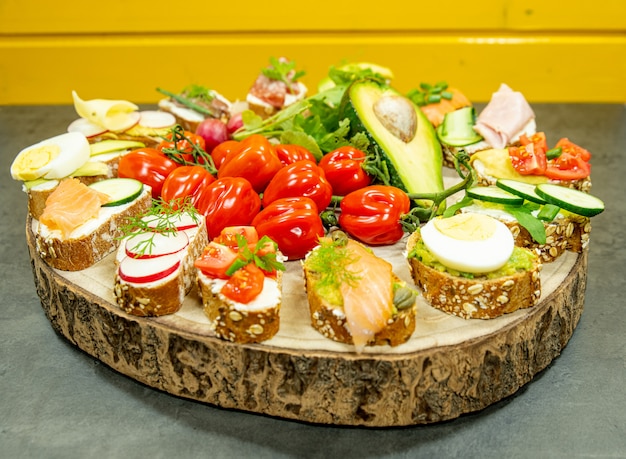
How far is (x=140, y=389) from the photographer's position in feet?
10.2

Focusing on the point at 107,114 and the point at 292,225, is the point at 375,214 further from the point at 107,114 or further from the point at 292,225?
the point at 107,114

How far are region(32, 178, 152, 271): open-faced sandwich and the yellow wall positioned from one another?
9.97 ft

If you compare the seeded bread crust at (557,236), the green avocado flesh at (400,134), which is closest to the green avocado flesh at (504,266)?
the seeded bread crust at (557,236)

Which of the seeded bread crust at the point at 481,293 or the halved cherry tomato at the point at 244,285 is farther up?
the halved cherry tomato at the point at 244,285

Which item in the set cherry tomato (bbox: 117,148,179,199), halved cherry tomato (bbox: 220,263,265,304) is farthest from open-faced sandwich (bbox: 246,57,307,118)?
halved cherry tomato (bbox: 220,263,265,304)

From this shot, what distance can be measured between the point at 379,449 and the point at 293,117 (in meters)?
1.99

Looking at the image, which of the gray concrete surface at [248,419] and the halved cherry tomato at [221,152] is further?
the halved cherry tomato at [221,152]

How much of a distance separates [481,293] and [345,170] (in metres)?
1.07

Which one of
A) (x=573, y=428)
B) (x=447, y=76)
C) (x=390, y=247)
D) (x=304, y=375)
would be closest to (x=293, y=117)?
(x=390, y=247)

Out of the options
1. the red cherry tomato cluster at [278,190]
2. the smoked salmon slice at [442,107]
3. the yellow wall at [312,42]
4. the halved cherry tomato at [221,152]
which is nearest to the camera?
the red cherry tomato cluster at [278,190]

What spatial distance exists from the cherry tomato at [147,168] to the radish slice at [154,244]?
0.69 metres

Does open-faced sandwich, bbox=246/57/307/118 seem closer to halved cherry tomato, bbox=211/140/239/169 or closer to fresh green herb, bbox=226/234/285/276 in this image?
halved cherry tomato, bbox=211/140/239/169

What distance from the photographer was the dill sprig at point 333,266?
282 centimetres

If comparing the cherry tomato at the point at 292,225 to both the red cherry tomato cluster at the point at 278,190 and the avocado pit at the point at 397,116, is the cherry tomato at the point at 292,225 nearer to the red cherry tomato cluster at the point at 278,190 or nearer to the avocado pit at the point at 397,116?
the red cherry tomato cluster at the point at 278,190
